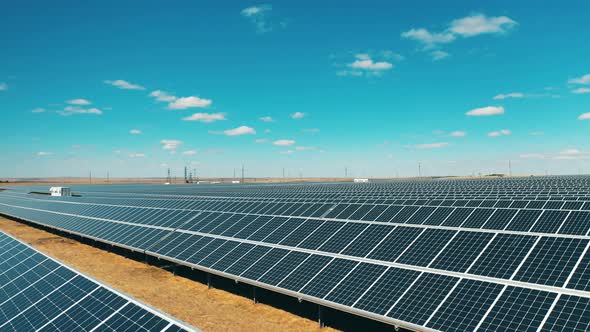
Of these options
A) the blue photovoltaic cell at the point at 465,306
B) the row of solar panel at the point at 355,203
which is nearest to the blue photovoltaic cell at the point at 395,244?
the blue photovoltaic cell at the point at 465,306

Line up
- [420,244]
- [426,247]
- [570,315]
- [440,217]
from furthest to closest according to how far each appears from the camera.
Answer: [440,217] → [420,244] → [426,247] → [570,315]

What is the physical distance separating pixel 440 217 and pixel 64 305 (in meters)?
20.1

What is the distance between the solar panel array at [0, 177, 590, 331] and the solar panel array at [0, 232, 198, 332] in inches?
354

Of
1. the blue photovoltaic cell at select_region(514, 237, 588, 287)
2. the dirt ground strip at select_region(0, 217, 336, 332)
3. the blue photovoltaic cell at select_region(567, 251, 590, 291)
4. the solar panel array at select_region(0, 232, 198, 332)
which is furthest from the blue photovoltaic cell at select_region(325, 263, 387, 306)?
the solar panel array at select_region(0, 232, 198, 332)

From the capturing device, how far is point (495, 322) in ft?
39.9

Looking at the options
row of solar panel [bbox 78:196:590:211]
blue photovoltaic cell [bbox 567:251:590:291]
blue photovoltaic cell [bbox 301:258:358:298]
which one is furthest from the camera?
row of solar panel [bbox 78:196:590:211]

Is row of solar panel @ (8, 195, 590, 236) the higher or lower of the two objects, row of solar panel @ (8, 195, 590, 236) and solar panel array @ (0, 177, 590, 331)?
the higher

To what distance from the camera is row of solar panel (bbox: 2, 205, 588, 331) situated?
12312mm

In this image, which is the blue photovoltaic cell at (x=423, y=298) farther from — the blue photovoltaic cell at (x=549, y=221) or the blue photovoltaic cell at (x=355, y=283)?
the blue photovoltaic cell at (x=549, y=221)

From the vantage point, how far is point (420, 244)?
18797mm

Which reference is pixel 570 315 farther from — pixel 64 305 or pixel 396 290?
pixel 64 305

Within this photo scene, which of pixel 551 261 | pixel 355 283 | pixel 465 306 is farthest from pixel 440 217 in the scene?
pixel 465 306

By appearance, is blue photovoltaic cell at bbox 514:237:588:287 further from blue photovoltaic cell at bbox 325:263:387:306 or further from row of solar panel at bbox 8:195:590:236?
blue photovoltaic cell at bbox 325:263:387:306

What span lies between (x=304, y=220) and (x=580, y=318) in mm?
16712
